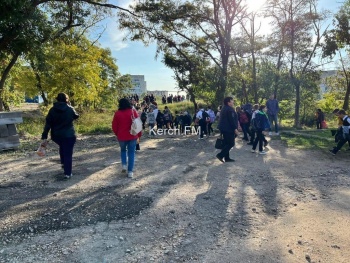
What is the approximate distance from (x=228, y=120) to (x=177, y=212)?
3415 millimetres

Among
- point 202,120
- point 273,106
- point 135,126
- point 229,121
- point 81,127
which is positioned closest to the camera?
point 135,126

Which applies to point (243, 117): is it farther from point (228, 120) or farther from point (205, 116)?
point (228, 120)

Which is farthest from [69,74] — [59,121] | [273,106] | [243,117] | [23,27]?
[59,121]

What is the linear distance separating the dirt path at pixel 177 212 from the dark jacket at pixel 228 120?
3.20 ft

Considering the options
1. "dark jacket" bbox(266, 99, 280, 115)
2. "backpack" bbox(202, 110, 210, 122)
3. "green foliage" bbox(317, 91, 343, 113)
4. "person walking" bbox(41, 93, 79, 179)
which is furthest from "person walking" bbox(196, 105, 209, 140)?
"green foliage" bbox(317, 91, 343, 113)

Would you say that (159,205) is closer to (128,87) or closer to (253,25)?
(253,25)

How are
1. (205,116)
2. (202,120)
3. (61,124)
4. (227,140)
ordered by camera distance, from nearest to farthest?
(61,124), (227,140), (202,120), (205,116)

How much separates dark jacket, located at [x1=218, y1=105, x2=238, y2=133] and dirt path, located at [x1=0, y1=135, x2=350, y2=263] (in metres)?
0.98

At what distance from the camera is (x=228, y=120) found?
711cm

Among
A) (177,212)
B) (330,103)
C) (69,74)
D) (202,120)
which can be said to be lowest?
(177,212)

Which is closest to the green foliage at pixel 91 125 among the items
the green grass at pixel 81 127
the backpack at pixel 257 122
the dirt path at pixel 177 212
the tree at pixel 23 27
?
the green grass at pixel 81 127

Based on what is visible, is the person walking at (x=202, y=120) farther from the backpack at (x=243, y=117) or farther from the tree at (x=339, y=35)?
the tree at (x=339, y=35)

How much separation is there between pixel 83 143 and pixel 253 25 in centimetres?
1462

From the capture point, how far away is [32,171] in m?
6.75
